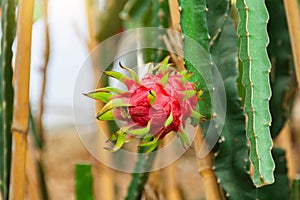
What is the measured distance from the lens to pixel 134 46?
559mm

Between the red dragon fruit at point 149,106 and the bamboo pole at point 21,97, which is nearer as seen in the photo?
the red dragon fruit at point 149,106

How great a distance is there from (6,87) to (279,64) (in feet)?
1.45

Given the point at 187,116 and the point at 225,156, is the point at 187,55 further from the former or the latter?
the point at 225,156

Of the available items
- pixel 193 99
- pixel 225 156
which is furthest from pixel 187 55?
pixel 225 156

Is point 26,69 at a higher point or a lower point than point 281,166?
higher

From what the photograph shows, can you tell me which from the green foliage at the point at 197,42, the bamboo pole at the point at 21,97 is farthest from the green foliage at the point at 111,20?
the green foliage at the point at 197,42

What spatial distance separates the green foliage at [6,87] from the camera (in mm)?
674

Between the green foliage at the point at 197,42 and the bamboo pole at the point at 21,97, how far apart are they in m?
0.19

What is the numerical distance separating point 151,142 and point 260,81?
0.40 feet

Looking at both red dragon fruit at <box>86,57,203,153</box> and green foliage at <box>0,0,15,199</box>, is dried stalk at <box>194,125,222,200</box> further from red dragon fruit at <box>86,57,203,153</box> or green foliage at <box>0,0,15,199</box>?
green foliage at <box>0,0,15,199</box>

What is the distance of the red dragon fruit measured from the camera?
47 centimetres

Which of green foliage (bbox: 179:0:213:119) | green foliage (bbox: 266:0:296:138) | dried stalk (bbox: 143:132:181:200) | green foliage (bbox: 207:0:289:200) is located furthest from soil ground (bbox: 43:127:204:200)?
green foliage (bbox: 179:0:213:119)

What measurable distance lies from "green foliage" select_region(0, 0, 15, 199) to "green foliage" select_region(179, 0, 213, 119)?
0.25m

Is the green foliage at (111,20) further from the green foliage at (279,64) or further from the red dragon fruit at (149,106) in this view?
the red dragon fruit at (149,106)
